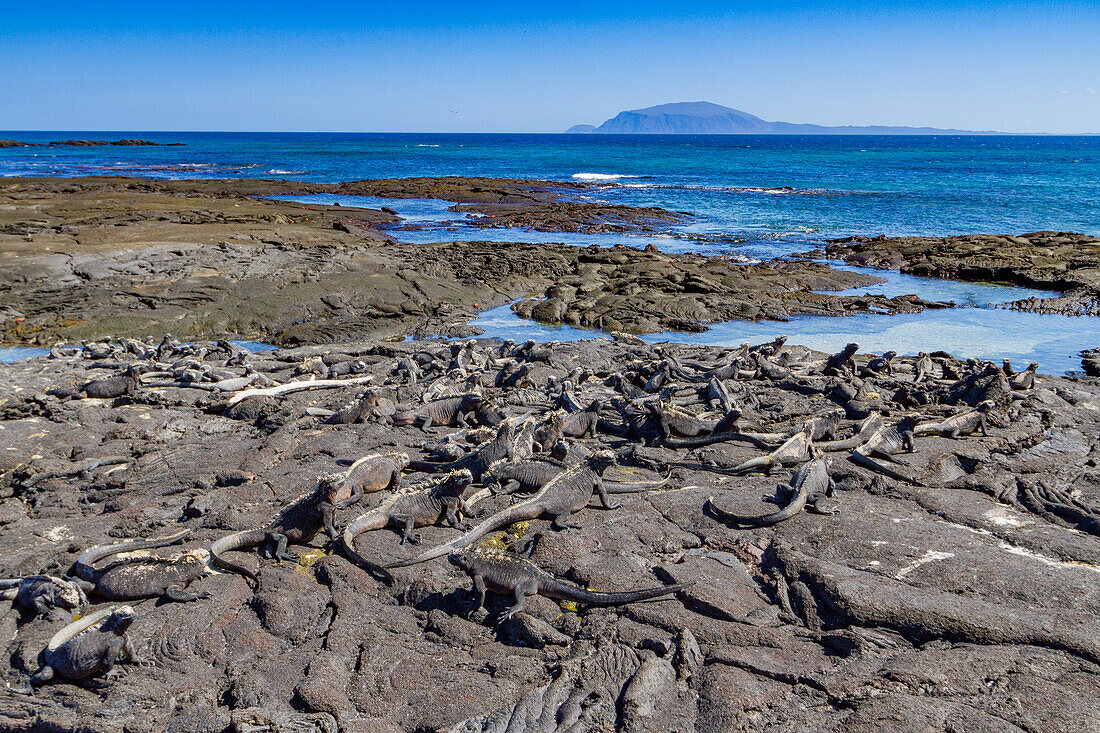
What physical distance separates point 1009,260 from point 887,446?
2180 cm

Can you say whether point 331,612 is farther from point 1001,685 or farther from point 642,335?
point 642,335

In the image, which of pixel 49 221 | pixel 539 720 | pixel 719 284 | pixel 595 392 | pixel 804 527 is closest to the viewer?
pixel 539 720

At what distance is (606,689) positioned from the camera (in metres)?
4.23

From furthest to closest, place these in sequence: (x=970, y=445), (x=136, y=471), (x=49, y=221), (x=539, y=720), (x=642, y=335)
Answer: (x=49, y=221) < (x=642, y=335) < (x=970, y=445) < (x=136, y=471) < (x=539, y=720)

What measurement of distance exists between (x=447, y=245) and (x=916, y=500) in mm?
21720

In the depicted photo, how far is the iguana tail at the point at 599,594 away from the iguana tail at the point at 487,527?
1.03m

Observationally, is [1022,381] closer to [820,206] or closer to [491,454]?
[491,454]

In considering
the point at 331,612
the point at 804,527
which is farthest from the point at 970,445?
the point at 331,612

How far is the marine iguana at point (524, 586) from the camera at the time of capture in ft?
16.3

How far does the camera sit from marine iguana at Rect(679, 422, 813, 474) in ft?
25.2

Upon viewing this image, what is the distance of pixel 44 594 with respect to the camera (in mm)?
4891

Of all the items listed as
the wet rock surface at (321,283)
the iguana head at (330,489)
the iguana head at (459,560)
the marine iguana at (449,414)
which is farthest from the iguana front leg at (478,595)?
the wet rock surface at (321,283)

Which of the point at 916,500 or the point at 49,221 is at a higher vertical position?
the point at 49,221

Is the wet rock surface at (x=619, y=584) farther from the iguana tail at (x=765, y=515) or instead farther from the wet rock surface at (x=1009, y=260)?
the wet rock surface at (x=1009, y=260)
